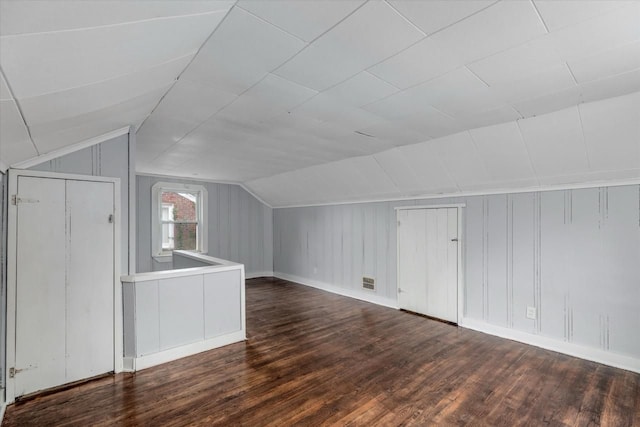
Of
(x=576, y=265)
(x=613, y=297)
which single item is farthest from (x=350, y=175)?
(x=613, y=297)

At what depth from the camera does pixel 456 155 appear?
3656 mm

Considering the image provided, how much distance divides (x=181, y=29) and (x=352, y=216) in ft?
15.8

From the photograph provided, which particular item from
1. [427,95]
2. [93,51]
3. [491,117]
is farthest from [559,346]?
[93,51]

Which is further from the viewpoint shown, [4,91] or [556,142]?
[556,142]

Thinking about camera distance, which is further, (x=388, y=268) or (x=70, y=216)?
(x=388, y=268)

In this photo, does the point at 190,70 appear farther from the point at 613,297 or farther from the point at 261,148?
the point at 613,297

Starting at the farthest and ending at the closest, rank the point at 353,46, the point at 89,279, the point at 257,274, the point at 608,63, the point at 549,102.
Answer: the point at 257,274
the point at 89,279
the point at 549,102
the point at 608,63
the point at 353,46

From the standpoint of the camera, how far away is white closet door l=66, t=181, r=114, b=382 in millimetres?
2744

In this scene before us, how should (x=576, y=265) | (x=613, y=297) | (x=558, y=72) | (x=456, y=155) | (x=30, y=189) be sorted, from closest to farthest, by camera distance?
1. (x=558, y=72)
2. (x=30, y=189)
3. (x=613, y=297)
4. (x=576, y=265)
5. (x=456, y=155)

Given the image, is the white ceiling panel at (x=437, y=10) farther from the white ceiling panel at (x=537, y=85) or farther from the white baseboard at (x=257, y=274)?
the white baseboard at (x=257, y=274)

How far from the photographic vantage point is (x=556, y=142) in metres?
2.96

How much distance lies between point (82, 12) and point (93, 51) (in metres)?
0.31

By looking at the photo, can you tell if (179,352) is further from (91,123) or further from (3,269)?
(91,123)

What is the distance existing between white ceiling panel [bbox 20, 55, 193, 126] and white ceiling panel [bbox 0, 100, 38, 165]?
0.05 m
